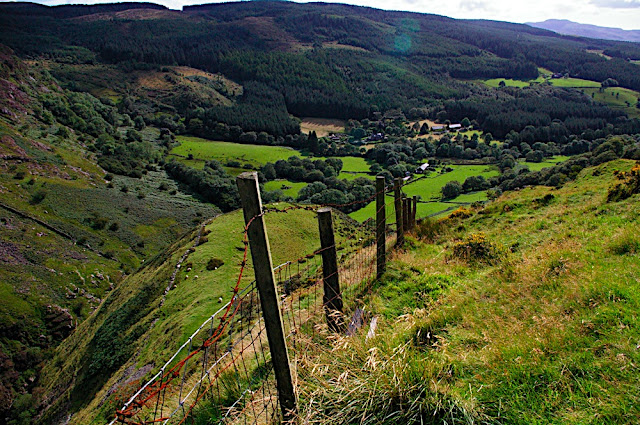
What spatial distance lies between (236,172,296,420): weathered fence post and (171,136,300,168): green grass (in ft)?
355

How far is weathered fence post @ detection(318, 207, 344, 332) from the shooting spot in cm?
659

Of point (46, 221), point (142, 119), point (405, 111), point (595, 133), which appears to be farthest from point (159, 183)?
point (595, 133)

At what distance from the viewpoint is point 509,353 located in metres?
4.56

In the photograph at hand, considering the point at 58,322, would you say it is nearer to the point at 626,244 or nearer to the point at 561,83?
the point at 626,244

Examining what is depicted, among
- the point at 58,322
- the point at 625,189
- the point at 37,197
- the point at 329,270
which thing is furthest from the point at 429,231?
the point at 37,197

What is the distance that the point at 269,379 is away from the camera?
20.7 ft

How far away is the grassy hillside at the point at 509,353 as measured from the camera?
151 inches

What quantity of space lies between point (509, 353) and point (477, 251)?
269 inches

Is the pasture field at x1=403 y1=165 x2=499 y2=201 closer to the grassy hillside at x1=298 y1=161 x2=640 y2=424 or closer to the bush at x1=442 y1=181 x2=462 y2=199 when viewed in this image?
the bush at x1=442 y1=181 x2=462 y2=199

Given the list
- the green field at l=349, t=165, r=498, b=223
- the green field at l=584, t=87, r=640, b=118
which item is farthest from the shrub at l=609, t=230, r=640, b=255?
the green field at l=584, t=87, r=640, b=118

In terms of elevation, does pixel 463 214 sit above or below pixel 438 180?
above

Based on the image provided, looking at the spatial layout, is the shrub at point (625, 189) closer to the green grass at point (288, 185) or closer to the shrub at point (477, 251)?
the shrub at point (477, 251)

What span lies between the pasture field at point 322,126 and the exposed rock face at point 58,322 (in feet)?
375

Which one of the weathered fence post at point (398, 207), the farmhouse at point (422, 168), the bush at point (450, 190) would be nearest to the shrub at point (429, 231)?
the weathered fence post at point (398, 207)
